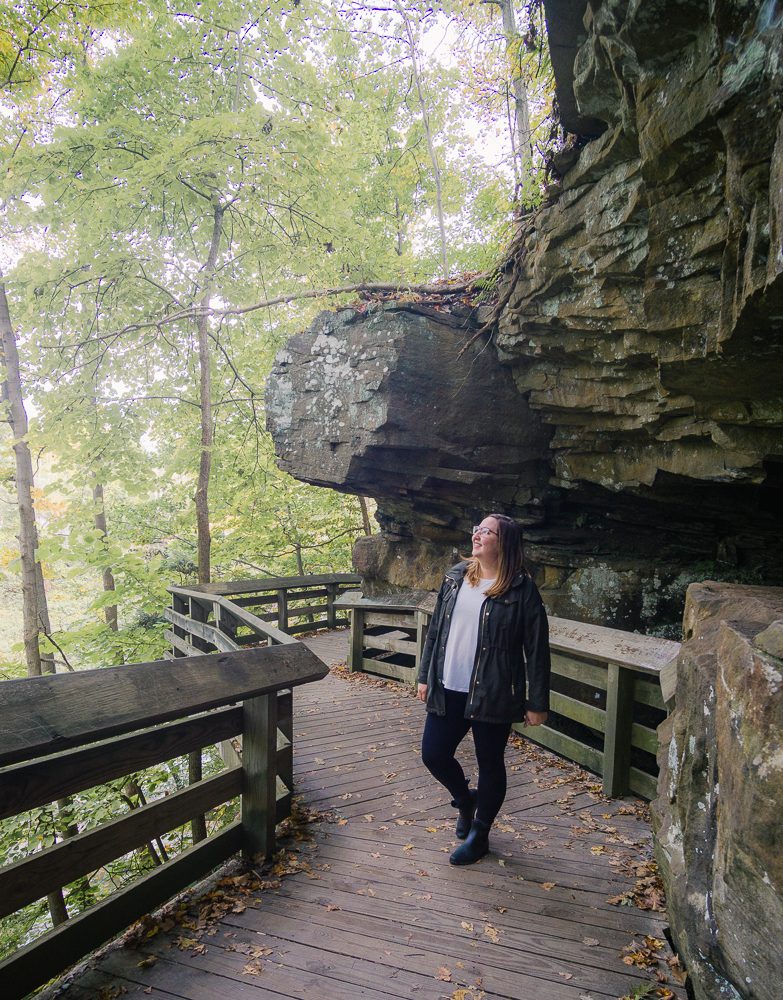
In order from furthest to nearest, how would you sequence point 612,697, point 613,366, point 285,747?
point 613,366 → point 612,697 → point 285,747

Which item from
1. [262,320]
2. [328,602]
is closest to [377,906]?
[328,602]

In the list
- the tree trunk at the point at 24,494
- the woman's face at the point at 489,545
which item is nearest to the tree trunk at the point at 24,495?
the tree trunk at the point at 24,494

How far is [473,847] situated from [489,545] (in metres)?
1.72

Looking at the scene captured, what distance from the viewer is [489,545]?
3141 millimetres

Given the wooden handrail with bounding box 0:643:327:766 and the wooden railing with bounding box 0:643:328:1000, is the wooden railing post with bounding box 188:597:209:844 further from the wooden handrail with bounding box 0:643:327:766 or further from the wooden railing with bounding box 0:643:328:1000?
the wooden handrail with bounding box 0:643:327:766

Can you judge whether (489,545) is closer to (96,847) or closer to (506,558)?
(506,558)

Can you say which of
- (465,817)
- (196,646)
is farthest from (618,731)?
(196,646)

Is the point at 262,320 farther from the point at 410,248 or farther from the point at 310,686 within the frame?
the point at 310,686

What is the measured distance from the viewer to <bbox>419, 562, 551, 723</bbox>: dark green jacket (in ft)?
9.64

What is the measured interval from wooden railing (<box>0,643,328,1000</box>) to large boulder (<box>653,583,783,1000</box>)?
1.96m

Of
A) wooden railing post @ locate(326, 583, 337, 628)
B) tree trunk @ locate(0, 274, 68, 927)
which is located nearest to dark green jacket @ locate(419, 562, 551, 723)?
tree trunk @ locate(0, 274, 68, 927)

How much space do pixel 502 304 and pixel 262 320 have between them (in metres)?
7.12

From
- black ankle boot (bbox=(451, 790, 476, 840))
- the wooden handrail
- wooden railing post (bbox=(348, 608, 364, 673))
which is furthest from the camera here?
wooden railing post (bbox=(348, 608, 364, 673))

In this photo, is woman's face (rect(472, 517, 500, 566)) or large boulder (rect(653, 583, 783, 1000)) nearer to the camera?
large boulder (rect(653, 583, 783, 1000))
